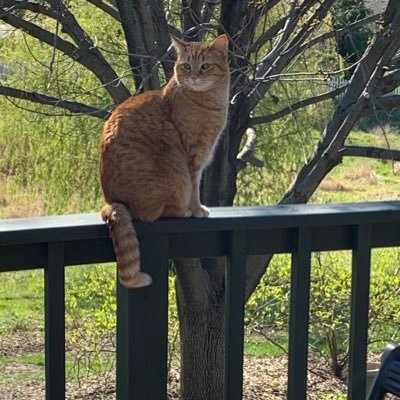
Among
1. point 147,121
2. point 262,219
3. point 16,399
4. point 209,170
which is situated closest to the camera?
point 262,219

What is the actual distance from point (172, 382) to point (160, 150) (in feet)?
12.6

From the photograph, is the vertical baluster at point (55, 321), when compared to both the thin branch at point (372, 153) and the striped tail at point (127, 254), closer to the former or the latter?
the striped tail at point (127, 254)

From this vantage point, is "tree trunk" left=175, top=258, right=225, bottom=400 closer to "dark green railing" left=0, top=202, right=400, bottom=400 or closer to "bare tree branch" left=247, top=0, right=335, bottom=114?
"bare tree branch" left=247, top=0, right=335, bottom=114

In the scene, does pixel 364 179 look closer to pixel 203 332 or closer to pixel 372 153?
pixel 372 153

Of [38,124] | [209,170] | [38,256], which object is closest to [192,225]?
[38,256]

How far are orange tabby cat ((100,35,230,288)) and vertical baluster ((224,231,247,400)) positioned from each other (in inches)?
7.5

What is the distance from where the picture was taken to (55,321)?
1.68 meters

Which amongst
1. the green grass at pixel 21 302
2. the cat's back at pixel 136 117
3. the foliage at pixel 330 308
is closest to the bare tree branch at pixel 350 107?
the foliage at pixel 330 308

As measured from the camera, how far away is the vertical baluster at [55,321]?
5.42ft

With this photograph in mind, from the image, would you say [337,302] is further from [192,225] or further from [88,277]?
[192,225]

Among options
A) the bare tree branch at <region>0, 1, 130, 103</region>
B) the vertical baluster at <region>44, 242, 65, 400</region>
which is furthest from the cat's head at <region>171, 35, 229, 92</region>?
the vertical baluster at <region>44, 242, 65, 400</region>

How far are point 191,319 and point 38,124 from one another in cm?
252

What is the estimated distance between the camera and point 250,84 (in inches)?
153

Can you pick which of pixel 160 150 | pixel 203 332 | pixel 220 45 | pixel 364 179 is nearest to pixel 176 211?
pixel 160 150
